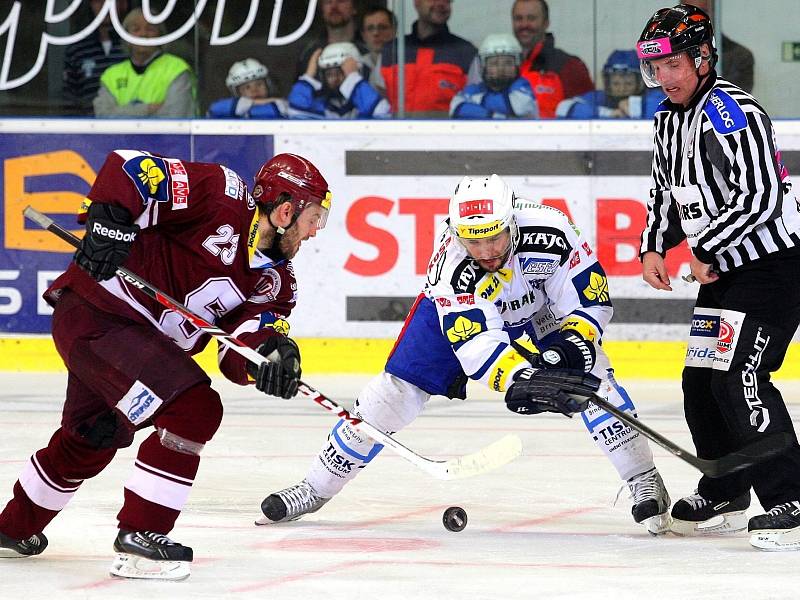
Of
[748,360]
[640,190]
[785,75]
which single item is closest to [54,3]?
[640,190]

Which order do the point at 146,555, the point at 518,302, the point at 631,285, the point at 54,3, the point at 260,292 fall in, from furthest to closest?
the point at 54,3, the point at 631,285, the point at 518,302, the point at 260,292, the point at 146,555

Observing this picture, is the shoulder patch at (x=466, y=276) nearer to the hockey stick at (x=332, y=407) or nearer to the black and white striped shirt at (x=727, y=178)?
the hockey stick at (x=332, y=407)

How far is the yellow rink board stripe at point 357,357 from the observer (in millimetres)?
6453

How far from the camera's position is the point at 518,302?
3707 millimetres

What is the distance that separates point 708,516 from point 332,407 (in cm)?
96

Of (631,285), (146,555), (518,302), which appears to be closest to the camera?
(146,555)

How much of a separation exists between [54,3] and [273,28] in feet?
3.34

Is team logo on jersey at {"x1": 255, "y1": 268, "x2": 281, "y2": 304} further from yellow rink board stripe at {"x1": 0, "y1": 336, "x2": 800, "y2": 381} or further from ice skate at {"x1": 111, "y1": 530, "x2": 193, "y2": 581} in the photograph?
yellow rink board stripe at {"x1": 0, "y1": 336, "x2": 800, "y2": 381}

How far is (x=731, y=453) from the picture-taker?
3.61m

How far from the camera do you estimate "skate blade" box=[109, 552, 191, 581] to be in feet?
10.0

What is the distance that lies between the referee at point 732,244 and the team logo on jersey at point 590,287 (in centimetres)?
23

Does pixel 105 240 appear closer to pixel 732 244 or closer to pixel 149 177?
pixel 149 177

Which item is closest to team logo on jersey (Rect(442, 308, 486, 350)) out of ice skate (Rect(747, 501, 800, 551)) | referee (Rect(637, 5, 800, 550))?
referee (Rect(637, 5, 800, 550))

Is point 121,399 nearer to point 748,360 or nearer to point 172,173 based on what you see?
point 172,173
